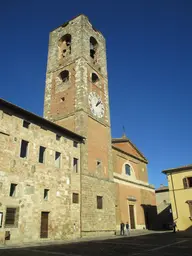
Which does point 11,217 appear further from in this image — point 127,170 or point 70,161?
point 127,170

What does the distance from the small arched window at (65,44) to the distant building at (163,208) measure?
1058 inches

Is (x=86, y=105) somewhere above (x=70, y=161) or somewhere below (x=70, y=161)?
above

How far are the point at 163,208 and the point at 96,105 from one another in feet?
78.3

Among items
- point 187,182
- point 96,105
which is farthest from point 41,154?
point 187,182

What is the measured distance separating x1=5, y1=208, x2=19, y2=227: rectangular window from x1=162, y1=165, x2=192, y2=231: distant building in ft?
54.7

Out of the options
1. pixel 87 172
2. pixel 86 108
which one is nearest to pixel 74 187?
pixel 87 172

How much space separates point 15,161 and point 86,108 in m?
9.56

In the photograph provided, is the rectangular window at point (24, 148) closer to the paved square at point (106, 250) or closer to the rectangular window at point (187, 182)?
the paved square at point (106, 250)

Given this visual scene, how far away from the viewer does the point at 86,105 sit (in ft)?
72.9

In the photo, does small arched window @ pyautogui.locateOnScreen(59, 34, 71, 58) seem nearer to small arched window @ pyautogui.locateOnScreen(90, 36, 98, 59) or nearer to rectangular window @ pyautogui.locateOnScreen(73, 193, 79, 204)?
small arched window @ pyautogui.locateOnScreen(90, 36, 98, 59)

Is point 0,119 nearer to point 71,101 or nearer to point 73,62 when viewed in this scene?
point 71,101

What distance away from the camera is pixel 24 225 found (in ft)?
45.9

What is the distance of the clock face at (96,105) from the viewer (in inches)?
917

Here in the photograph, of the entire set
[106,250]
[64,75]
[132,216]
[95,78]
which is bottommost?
[106,250]
